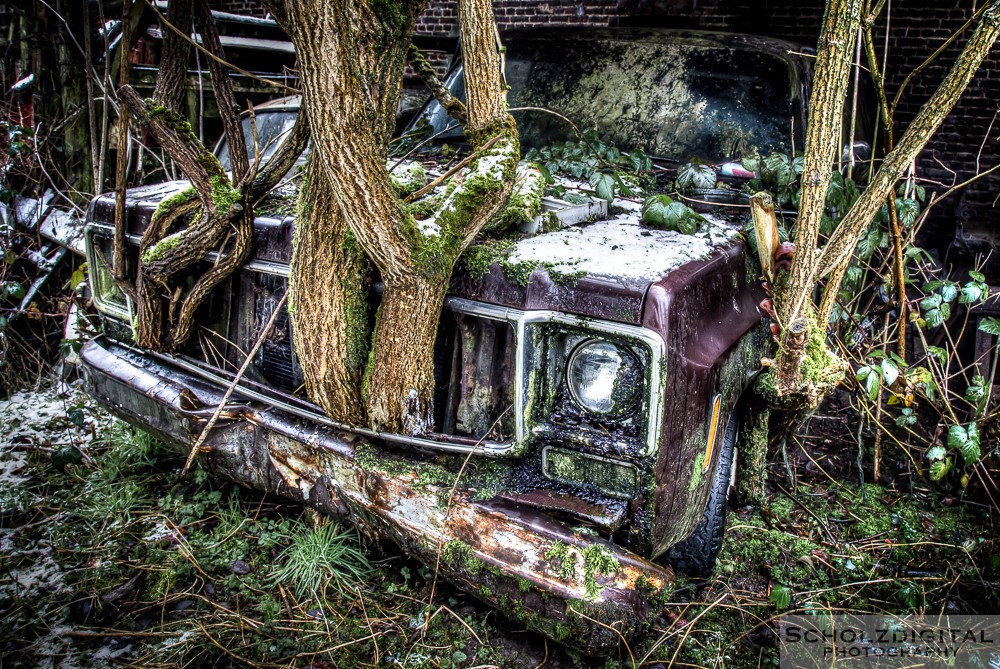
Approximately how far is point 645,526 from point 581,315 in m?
0.61

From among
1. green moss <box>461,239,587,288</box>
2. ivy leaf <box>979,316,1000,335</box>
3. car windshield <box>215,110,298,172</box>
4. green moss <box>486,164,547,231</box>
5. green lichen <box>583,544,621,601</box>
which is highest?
car windshield <box>215,110,298,172</box>

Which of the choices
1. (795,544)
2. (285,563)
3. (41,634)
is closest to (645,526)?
(795,544)

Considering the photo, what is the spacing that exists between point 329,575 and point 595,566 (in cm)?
115

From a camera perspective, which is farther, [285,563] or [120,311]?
[120,311]

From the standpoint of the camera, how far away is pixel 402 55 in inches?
87.7

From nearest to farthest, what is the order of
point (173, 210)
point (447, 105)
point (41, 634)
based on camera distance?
1. point (41, 634)
2. point (447, 105)
3. point (173, 210)

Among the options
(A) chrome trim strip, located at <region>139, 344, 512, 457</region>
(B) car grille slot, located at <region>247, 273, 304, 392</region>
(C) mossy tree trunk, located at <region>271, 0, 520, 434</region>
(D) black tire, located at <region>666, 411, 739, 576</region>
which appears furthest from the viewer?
(B) car grille slot, located at <region>247, 273, 304, 392</region>

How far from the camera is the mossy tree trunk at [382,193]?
2004 mm

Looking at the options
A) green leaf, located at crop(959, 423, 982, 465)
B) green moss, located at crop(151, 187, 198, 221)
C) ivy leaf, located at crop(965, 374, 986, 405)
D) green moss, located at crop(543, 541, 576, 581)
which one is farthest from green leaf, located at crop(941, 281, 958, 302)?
green moss, located at crop(151, 187, 198, 221)

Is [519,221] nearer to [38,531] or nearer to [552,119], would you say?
[552,119]

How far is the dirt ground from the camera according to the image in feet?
7.61

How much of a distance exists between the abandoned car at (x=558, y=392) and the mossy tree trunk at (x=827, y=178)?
0.14 m

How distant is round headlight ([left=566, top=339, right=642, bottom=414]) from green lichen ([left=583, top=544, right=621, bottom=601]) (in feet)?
1.22

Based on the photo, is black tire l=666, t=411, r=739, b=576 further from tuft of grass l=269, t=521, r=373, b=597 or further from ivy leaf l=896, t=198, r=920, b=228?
ivy leaf l=896, t=198, r=920, b=228
